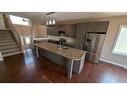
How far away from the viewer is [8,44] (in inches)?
159

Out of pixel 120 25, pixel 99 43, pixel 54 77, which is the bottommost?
pixel 54 77

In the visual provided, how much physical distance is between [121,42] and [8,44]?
593 centimetres

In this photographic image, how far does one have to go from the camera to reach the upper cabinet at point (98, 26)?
2.94m

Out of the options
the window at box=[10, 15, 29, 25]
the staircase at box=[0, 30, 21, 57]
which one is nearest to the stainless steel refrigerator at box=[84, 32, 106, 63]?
the staircase at box=[0, 30, 21, 57]

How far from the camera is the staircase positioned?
12.3 ft

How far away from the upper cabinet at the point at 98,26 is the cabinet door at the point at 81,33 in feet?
0.82

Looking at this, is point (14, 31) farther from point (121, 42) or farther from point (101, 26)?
point (121, 42)

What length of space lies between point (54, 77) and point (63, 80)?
33 centimetres
